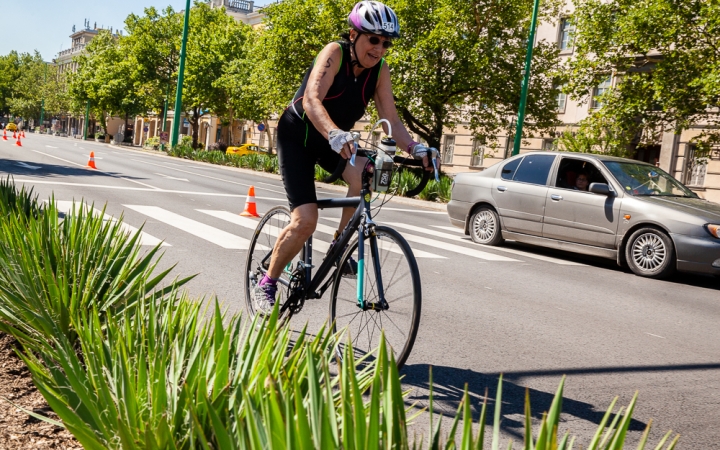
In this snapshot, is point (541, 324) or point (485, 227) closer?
point (541, 324)

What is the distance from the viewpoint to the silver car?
388 inches

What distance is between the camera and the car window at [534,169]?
1161 cm

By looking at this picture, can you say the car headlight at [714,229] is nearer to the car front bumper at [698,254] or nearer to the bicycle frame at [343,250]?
the car front bumper at [698,254]

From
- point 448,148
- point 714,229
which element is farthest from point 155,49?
point 714,229

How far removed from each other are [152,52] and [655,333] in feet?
191

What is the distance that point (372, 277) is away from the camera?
163 inches

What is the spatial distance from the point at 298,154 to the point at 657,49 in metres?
17.7

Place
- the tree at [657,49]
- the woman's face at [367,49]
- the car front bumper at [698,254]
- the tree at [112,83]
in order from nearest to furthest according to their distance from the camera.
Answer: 1. the woman's face at [367,49]
2. the car front bumper at [698,254]
3. the tree at [657,49]
4. the tree at [112,83]

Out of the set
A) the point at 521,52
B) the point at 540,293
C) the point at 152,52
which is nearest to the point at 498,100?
the point at 521,52

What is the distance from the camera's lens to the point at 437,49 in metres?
27.3

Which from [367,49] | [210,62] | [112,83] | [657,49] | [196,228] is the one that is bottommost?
[196,228]

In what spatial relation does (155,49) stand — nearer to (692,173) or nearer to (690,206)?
(692,173)

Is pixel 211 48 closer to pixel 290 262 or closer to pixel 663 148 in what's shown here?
pixel 663 148

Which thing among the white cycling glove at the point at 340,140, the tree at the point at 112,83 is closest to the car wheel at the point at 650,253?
the white cycling glove at the point at 340,140
